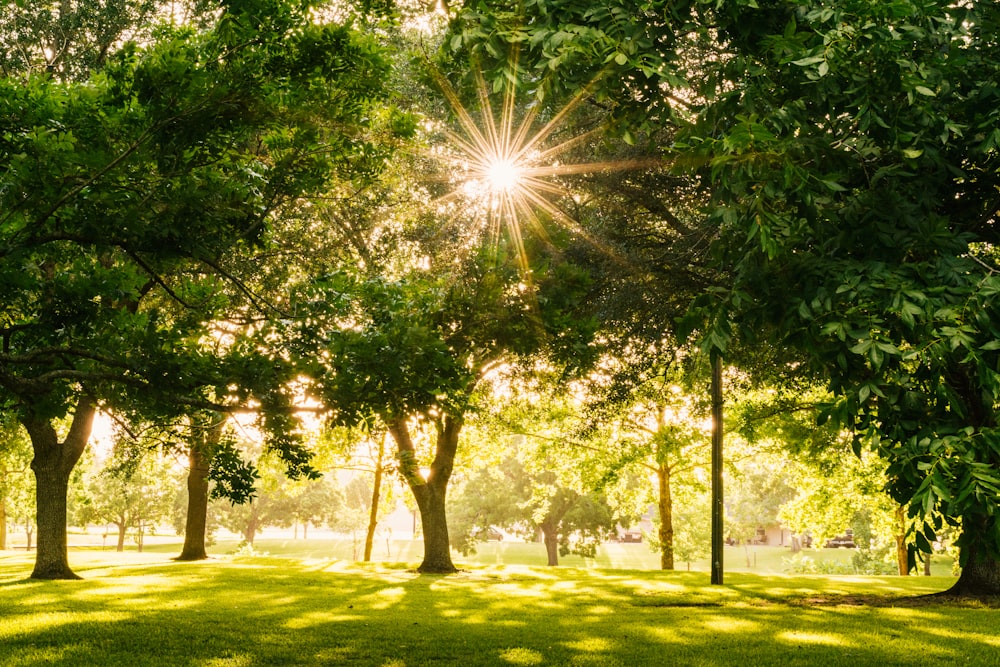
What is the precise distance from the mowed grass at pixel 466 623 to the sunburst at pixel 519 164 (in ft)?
19.6

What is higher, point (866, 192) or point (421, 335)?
point (866, 192)

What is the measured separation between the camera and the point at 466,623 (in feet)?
40.9

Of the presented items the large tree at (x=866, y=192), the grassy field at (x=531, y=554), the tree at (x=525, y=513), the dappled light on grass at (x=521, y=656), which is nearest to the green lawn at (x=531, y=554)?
the grassy field at (x=531, y=554)

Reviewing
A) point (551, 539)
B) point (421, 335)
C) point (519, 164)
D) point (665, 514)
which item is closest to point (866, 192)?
point (421, 335)

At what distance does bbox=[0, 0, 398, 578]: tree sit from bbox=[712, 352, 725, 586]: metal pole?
1124 cm

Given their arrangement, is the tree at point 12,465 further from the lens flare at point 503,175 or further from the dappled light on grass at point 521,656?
the lens flare at point 503,175

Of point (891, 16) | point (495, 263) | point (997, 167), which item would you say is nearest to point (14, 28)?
point (495, 263)

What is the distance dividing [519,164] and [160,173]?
23.4 feet

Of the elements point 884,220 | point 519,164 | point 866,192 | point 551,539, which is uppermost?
point 519,164

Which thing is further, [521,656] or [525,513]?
[525,513]

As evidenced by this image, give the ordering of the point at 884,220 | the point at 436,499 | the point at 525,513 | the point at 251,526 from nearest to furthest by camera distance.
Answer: the point at 884,220 → the point at 436,499 → the point at 525,513 → the point at 251,526

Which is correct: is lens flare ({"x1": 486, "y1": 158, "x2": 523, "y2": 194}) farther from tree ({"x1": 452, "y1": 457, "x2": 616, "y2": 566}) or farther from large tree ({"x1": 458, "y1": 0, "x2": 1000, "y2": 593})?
tree ({"x1": 452, "y1": 457, "x2": 616, "y2": 566})

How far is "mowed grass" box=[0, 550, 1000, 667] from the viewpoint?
9086mm

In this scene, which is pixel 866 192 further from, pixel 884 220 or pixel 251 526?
pixel 251 526
